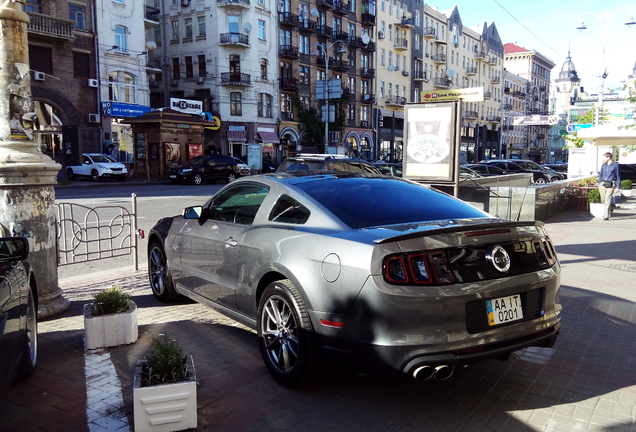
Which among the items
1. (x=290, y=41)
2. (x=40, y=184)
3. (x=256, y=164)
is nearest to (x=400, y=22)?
(x=290, y=41)

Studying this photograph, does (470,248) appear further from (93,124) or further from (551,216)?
(93,124)

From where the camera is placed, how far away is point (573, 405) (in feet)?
12.3

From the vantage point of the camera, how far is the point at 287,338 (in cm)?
397

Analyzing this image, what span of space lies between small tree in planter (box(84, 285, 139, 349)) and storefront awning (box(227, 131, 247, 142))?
4156 cm

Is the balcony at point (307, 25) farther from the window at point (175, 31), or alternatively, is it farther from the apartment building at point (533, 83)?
the apartment building at point (533, 83)

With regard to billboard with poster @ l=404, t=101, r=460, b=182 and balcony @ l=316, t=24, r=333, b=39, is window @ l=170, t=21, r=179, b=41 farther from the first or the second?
billboard with poster @ l=404, t=101, r=460, b=182

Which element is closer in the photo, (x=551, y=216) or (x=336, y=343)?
(x=336, y=343)

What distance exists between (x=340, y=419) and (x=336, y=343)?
47 cm

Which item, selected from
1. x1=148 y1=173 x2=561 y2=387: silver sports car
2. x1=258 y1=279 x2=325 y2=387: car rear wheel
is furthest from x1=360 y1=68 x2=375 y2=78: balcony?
x1=258 y1=279 x2=325 y2=387: car rear wheel

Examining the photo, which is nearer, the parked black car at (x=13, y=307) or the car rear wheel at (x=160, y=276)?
the parked black car at (x=13, y=307)

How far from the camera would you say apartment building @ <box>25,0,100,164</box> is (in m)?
32.8

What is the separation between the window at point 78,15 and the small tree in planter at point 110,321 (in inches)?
1398

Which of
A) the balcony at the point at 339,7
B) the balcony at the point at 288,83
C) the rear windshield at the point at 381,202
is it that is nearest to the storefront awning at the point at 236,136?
the balcony at the point at 288,83

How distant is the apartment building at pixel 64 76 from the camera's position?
1291 inches
